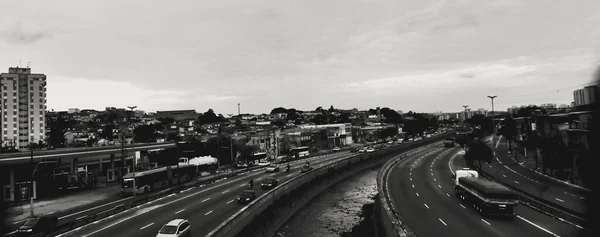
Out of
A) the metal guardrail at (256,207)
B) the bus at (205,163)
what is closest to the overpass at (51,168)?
the bus at (205,163)

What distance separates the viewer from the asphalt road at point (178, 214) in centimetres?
2488

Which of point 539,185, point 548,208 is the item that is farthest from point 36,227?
point 539,185

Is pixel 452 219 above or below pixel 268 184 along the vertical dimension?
below

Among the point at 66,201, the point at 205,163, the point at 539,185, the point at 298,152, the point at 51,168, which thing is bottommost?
the point at 66,201

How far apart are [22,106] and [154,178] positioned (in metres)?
108

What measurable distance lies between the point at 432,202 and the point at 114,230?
27645 mm

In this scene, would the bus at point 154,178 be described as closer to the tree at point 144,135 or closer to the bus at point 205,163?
the bus at point 205,163

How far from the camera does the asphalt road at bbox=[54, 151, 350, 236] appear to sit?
24875 mm

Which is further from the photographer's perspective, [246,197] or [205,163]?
[205,163]

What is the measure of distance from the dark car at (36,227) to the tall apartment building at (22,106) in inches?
4518

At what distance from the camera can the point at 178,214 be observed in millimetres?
29984

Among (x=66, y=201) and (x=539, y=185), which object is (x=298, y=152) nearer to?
(x=66, y=201)

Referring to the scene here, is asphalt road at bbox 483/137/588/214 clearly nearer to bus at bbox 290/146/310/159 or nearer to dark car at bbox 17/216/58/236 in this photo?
dark car at bbox 17/216/58/236

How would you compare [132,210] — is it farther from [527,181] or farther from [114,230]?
[527,181]
